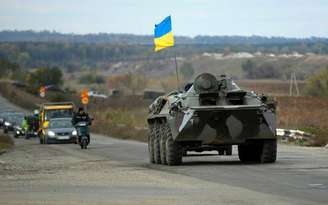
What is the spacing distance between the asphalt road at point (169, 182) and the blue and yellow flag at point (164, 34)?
10797 millimetres

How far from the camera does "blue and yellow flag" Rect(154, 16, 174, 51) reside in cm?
3766

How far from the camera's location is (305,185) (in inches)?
693

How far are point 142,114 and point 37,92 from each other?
6809 centimetres

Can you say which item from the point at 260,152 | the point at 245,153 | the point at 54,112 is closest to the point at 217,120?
the point at 260,152

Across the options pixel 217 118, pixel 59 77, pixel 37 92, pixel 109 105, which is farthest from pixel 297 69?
pixel 217 118


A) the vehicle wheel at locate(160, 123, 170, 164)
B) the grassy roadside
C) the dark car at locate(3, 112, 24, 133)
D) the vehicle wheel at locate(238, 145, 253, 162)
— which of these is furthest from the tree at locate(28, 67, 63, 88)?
the vehicle wheel at locate(160, 123, 170, 164)

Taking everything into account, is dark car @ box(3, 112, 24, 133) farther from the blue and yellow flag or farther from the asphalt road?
the asphalt road

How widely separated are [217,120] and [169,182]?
538 centimetres

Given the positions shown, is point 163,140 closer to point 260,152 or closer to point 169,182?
point 260,152

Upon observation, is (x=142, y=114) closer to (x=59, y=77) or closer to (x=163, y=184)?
(x=163, y=184)

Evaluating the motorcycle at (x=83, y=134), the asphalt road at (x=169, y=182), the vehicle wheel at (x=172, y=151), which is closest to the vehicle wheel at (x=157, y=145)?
the asphalt road at (x=169, y=182)

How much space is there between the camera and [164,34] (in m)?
37.9

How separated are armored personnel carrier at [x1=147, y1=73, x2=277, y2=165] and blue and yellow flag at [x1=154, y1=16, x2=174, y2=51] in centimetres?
1272

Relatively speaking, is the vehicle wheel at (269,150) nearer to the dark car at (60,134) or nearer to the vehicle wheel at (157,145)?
the vehicle wheel at (157,145)
